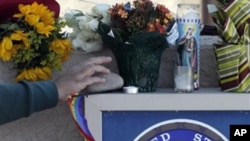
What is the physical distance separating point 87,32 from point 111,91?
227 mm

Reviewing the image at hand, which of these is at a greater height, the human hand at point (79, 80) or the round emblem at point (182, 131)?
the human hand at point (79, 80)

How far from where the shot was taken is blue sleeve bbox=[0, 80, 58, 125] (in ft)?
6.06

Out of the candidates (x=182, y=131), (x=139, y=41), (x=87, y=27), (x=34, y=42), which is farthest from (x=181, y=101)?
(x=34, y=42)

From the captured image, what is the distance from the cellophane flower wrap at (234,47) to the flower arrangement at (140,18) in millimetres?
181

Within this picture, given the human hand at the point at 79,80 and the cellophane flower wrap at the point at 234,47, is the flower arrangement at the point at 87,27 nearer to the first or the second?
the human hand at the point at 79,80

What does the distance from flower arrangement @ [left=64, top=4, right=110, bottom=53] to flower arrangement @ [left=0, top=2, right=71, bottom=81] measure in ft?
0.10

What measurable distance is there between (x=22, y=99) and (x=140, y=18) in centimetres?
45

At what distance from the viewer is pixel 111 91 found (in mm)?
2021

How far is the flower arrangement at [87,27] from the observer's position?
2088 mm

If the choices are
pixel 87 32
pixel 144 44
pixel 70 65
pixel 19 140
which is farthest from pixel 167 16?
pixel 19 140

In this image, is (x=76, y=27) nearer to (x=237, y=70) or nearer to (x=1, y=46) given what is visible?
(x=1, y=46)

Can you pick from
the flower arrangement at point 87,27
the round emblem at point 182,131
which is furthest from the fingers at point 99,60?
the round emblem at point 182,131

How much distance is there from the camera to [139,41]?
1.97m

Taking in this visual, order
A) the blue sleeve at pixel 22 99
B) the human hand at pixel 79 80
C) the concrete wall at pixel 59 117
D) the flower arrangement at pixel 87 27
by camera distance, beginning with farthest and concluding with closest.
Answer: the concrete wall at pixel 59 117
the flower arrangement at pixel 87 27
the human hand at pixel 79 80
the blue sleeve at pixel 22 99
